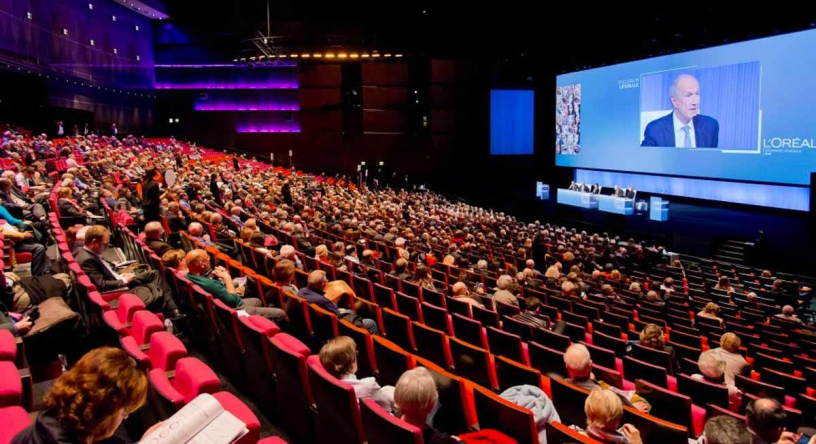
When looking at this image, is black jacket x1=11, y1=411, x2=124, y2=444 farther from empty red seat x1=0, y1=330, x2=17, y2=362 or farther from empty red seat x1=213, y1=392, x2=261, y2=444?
empty red seat x1=0, y1=330, x2=17, y2=362

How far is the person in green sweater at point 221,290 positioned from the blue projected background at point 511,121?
76.7ft

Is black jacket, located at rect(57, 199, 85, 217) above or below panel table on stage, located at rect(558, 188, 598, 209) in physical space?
above

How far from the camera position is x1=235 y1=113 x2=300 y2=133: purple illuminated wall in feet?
98.6

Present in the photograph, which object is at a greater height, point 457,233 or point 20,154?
point 20,154

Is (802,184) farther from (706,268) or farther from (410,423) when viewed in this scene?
(410,423)

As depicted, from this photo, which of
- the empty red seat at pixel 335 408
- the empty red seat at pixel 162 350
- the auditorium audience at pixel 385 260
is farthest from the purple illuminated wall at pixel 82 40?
the empty red seat at pixel 335 408

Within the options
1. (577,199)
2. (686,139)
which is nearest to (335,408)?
(686,139)

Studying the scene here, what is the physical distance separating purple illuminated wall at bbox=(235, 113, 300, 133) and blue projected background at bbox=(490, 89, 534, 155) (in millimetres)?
10151

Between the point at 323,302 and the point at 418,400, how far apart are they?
7.83ft

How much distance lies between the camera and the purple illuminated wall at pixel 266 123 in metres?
30.0

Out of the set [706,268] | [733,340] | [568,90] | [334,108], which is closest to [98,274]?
[733,340]

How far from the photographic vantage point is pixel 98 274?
16.4 ft

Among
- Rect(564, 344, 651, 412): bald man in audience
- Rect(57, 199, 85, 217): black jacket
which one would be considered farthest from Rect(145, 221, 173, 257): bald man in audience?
Rect(564, 344, 651, 412): bald man in audience

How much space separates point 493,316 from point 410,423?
10.8 feet
